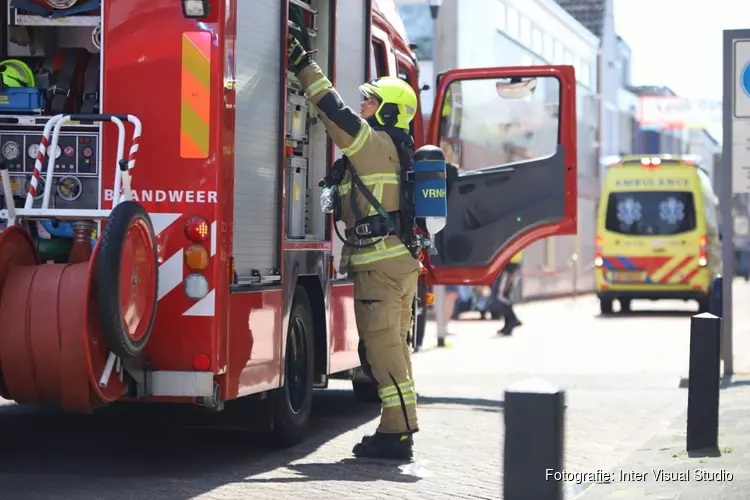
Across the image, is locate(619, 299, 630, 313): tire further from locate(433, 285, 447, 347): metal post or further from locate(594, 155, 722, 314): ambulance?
locate(433, 285, 447, 347): metal post

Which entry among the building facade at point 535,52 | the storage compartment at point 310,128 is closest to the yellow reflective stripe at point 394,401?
the storage compartment at point 310,128

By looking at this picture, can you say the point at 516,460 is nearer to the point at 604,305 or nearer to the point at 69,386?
the point at 69,386

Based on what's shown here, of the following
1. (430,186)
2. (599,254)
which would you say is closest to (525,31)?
(599,254)

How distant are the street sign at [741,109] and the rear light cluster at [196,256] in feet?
25.7

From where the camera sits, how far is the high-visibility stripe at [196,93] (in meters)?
7.54

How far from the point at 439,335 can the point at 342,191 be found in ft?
35.8

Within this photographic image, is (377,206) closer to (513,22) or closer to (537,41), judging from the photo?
(513,22)

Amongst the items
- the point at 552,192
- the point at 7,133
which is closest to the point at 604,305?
the point at 552,192

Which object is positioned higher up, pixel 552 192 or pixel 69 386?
pixel 552 192

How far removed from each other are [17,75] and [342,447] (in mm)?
2911

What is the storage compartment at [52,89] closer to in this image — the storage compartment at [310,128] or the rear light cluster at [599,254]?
the storage compartment at [310,128]

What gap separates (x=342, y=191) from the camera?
8.75 metres

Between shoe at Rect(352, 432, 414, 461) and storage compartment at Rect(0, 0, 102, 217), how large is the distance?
209cm

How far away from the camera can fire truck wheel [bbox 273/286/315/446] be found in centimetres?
879
